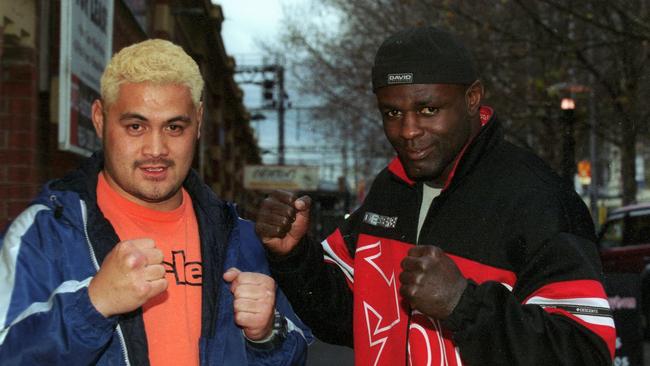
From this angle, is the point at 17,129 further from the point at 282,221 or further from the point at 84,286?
the point at 84,286

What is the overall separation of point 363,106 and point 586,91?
45.3 ft

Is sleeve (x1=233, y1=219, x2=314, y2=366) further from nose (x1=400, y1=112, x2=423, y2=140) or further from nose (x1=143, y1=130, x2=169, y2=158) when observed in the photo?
nose (x1=400, y1=112, x2=423, y2=140)

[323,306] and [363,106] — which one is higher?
[363,106]

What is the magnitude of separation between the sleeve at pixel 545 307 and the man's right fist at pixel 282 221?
26.1 inches

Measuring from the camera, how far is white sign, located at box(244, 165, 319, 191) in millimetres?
22703

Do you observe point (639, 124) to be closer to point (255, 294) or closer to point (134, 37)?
point (134, 37)

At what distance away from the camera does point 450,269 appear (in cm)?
237

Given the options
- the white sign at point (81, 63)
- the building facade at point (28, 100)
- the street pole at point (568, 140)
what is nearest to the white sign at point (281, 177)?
the street pole at point (568, 140)

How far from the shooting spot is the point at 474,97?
289 centimetres

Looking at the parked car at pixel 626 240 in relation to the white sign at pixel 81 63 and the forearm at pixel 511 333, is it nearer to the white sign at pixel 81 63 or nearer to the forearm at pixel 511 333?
the white sign at pixel 81 63

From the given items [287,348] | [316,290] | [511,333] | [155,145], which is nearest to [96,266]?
[155,145]

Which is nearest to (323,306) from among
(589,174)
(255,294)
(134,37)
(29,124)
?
(255,294)

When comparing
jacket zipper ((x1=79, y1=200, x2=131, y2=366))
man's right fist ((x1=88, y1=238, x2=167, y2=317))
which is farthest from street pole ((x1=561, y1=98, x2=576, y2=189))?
man's right fist ((x1=88, y1=238, x2=167, y2=317))

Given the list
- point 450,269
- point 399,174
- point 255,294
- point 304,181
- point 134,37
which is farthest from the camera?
point 304,181
